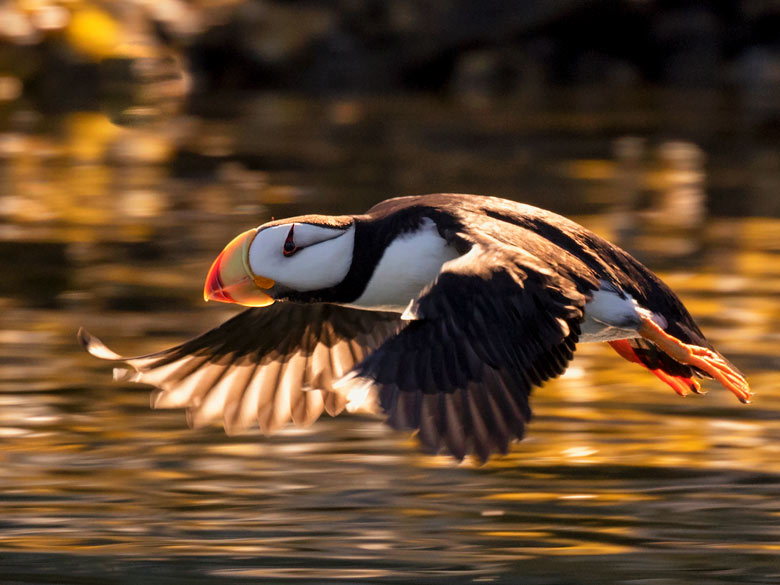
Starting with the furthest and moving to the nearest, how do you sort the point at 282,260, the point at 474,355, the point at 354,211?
the point at 354,211, the point at 282,260, the point at 474,355

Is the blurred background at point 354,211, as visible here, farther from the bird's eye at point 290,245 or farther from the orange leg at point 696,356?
the bird's eye at point 290,245

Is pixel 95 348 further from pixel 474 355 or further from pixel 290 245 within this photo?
pixel 474 355

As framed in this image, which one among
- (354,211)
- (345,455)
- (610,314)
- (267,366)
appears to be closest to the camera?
(610,314)

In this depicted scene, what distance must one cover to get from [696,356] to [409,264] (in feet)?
3.80

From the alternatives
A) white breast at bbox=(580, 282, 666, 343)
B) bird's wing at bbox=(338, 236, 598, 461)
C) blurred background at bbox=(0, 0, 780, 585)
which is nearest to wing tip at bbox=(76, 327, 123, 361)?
blurred background at bbox=(0, 0, 780, 585)

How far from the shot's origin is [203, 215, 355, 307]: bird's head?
6.32 metres

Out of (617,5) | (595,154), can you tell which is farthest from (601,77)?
(595,154)

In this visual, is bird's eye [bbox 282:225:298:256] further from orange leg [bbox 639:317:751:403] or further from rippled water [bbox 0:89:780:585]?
orange leg [bbox 639:317:751:403]

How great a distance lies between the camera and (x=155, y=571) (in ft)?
18.4

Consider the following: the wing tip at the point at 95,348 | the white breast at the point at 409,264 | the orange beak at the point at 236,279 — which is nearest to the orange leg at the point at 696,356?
the white breast at the point at 409,264

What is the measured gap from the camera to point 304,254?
21.0 feet

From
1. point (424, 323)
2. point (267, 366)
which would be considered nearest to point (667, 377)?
point (267, 366)

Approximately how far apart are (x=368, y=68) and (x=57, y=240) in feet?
45.3

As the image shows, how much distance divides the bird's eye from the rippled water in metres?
0.95
